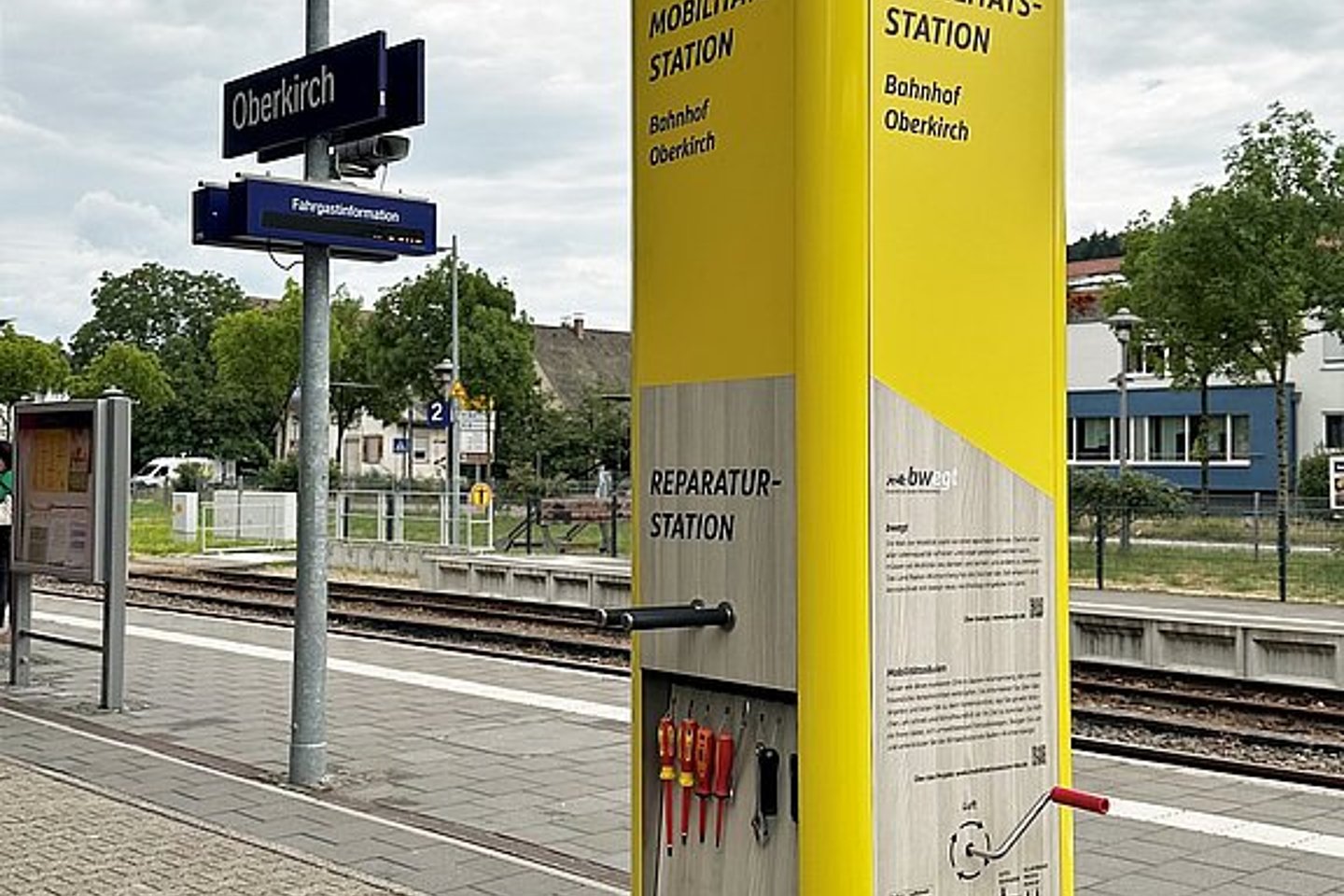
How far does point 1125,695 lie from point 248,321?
163ft

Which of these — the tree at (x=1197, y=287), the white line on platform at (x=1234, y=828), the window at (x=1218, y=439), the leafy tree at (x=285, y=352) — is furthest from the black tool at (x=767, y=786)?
the window at (x=1218, y=439)

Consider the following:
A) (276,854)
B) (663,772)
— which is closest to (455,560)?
(276,854)

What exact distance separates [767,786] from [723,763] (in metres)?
0.16

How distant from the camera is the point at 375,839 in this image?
7625mm

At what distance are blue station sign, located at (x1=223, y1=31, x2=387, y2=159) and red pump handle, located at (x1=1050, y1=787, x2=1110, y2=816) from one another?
18.8 ft

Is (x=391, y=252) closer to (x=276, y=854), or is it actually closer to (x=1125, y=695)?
(x=276, y=854)

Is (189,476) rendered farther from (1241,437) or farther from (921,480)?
(921,480)

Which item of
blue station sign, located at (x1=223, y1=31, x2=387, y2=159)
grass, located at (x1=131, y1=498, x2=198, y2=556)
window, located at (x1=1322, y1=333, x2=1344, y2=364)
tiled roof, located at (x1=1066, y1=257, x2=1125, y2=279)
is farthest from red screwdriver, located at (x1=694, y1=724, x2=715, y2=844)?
tiled roof, located at (x1=1066, y1=257, x2=1125, y2=279)

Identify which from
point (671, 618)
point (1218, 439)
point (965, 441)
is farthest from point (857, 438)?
point (1218, 439)

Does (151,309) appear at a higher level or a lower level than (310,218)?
higher

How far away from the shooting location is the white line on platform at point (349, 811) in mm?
6969

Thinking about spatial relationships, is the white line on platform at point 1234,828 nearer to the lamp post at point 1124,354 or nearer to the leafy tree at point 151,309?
the lamp post at point 1124,354

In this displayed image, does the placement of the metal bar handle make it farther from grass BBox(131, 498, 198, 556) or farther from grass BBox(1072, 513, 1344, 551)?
grass BBox(131, 498, 198, 556)

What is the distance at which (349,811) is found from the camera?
8250mm
